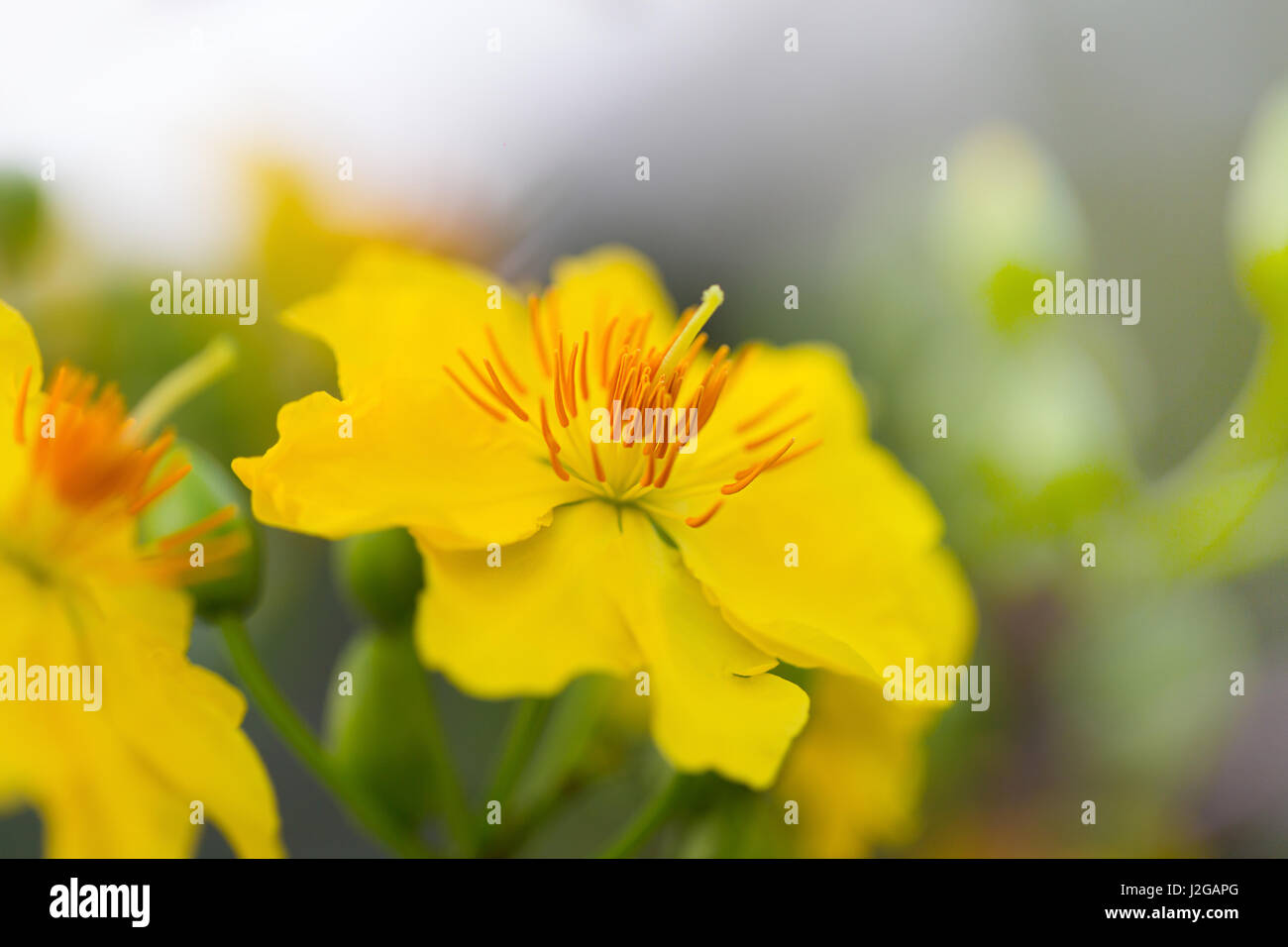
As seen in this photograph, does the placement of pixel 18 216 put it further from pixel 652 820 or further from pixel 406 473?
pixel 652 820

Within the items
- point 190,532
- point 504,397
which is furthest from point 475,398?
point 190,532

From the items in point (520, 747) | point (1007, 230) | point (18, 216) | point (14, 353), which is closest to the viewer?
point (14, 353)

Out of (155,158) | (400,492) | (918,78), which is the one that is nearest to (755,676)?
(400,492)

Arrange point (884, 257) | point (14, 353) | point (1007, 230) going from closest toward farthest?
point (14, 353) → point (1007, 230) → point (884, 257)

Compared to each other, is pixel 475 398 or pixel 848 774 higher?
pixel 475 398

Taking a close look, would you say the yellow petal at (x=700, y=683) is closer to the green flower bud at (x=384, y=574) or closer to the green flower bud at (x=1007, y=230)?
the green flower bud at (x=384, y=574)

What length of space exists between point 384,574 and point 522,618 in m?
0.13

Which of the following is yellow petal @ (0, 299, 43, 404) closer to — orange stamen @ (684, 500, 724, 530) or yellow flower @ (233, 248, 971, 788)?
yellow flower @ (233, 248, 971, 788)

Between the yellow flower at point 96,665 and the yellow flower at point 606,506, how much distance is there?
8 centimetres

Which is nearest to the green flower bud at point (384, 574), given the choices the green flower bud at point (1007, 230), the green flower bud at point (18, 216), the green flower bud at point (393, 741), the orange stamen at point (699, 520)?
the green flower bud at point (393, 741)

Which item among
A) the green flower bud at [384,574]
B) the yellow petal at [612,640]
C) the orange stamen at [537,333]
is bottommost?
the yellow petal at [612,640]

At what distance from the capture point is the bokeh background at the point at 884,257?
71 centimetres

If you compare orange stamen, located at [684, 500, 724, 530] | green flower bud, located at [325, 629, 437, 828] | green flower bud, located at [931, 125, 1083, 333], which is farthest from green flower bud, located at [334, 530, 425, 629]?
green flower bud, located at [931, 125, 1083, 333]

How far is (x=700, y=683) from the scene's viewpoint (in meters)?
0.42
